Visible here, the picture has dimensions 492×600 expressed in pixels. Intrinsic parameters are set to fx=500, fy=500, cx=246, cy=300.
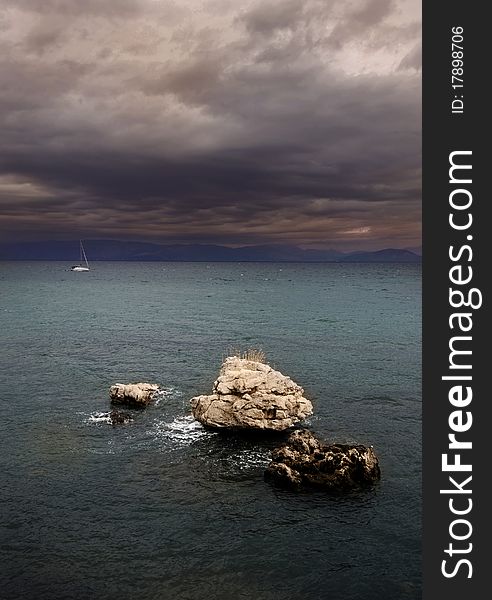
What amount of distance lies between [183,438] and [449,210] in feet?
97.5

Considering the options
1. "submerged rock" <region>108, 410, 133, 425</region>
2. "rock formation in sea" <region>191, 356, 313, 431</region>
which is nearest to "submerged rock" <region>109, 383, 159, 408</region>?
"submerged rock" <region>108, 410, 133, 425</region>

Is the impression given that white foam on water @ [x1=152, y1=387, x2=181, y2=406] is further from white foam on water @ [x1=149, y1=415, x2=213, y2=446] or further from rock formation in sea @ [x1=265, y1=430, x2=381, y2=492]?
rock formation in sea @ [x1=265, y1=430, x2=381, y2=492]

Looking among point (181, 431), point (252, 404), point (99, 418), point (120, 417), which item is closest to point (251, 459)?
point (252, 404)

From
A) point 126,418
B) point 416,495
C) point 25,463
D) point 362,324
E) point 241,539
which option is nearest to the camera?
point 241,539

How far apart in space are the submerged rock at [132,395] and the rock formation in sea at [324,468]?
704 inches

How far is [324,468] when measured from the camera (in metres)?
31.1

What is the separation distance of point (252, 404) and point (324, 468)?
31.7 feet

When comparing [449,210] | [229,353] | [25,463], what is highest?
[449,210]

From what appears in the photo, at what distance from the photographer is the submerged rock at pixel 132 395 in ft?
152

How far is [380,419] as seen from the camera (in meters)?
43.1

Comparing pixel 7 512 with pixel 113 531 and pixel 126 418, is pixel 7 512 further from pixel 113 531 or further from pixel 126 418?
pixel 126 418

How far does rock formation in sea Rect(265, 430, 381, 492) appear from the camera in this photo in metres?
30.7

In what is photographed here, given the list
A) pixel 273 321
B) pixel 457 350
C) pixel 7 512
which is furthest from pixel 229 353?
pixel 457 350

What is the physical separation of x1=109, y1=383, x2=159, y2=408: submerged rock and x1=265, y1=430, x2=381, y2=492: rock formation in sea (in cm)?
1788
